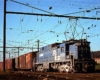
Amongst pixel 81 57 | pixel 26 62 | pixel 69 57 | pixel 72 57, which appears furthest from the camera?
pixel 26 62

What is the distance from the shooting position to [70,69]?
26688 mm

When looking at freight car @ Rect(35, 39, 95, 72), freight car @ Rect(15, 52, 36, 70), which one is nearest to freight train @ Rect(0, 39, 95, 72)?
freight car @ Rect(35, 39, 95, 72)

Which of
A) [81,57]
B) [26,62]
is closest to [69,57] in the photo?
[81,57]

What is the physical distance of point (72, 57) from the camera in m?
26.9

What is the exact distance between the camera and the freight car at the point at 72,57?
88.1ft

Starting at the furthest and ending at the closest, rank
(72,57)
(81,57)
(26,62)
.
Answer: (26,62)
(81,57)
(72,57)

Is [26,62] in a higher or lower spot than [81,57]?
lower

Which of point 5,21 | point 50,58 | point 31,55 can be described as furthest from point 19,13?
point 31,55

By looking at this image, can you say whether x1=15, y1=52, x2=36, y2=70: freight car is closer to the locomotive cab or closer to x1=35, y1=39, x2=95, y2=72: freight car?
x1=35, y1=39, x2=95, y2=72: freight car

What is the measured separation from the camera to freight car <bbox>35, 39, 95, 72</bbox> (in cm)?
2686

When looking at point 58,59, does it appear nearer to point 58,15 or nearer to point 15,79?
point 58,15

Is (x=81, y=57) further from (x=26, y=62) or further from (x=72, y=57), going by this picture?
(x=26, y=62)

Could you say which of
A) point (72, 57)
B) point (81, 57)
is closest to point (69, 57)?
point (72, 57)

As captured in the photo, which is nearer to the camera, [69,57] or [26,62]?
[69,57]
